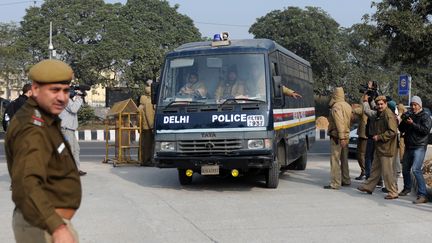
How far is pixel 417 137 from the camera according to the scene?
895cm

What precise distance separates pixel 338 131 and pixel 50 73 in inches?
305

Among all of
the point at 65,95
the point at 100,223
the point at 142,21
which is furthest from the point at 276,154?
the point at 142,21

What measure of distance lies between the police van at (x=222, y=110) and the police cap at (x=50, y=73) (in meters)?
6.28

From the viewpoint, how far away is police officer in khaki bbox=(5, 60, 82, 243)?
2938mm

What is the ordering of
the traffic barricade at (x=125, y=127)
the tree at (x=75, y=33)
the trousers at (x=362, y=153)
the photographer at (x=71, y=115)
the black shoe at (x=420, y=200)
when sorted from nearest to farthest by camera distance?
1. the black shoe at (x=420, y=200)
2. the photographer at (x=71, y=115)
3. the trousers at (x=362, y=153)
4. the traffic barricade at (x=125, y=127)
5. the tree at (x=75, y=33)

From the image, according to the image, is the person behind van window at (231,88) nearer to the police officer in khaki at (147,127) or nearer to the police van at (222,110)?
the police van at (222,110)

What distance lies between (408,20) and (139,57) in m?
27.7

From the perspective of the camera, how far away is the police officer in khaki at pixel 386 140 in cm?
921

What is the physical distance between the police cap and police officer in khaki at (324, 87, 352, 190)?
7.64 metres

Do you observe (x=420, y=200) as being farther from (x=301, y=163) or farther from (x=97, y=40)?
(x=97, y=40)

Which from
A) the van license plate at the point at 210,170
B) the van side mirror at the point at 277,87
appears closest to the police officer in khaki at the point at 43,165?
the van license plate at the point at 210,170

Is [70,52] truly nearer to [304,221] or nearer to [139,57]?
[139,57]

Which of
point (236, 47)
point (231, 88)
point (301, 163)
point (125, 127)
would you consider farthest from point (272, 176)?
point (125, 127)

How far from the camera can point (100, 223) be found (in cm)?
735
